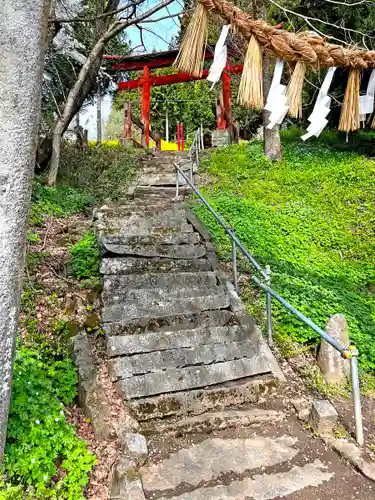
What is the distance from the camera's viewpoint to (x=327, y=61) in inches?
100

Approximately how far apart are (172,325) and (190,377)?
0.69 metres

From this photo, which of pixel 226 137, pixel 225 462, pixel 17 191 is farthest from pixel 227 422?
pixel 226 137

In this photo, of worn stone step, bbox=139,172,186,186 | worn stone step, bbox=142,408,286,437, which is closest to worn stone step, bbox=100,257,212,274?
worn stone step, bbox=142,408,286,437

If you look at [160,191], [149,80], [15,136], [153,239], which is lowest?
[153,239]

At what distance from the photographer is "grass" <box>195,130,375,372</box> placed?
4.45m

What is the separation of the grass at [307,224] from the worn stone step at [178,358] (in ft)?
2.11

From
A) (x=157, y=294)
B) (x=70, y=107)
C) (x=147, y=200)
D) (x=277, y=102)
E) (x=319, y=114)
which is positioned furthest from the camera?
(x=70, y=107)

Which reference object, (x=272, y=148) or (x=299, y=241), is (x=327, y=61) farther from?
(x=272, y=148)

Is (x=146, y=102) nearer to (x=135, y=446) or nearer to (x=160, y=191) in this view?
(x=160, y=191)

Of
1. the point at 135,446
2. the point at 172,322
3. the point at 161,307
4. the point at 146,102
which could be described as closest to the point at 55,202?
the point at 161,307

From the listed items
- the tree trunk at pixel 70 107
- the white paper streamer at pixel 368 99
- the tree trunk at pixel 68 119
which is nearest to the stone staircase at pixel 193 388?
the white paper streamer at pixel 368 99

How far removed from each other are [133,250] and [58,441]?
2678 millimetres

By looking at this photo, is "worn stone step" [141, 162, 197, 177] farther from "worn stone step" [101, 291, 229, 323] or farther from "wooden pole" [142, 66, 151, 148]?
"worn stone step" [101, 291, 229, 323]

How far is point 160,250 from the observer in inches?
194
